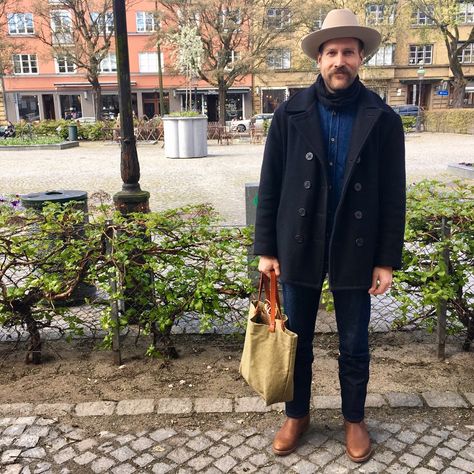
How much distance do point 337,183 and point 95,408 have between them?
201cm

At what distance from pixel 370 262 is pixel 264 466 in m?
1.17

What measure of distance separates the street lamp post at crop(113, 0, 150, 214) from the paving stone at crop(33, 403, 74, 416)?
5.70 ft

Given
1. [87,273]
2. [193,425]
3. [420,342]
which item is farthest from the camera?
[420,342]

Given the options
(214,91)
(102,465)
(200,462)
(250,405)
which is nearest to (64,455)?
(102,465)

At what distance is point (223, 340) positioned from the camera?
423cm

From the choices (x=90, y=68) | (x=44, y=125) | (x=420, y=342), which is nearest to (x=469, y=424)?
(x=420, y=342)

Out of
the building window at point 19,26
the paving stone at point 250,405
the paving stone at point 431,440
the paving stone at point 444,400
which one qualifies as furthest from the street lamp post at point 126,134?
the building window at point 19,26

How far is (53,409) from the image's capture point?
3.29 meters

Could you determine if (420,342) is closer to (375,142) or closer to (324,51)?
(375,142)

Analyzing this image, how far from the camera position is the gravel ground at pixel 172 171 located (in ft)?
38.1

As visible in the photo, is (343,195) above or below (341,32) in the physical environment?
below

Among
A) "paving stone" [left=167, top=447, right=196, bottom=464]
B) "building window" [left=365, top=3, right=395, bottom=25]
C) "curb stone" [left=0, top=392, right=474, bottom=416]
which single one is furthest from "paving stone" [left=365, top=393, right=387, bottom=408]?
"building window" [left=365, top=3, right=395, bottom=25]

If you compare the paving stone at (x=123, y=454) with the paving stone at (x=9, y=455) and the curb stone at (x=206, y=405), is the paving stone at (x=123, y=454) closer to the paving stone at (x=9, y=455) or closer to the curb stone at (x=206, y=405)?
the curb stone at (x=206, y=405)

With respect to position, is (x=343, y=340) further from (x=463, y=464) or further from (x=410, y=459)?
(x=463, y=464)
